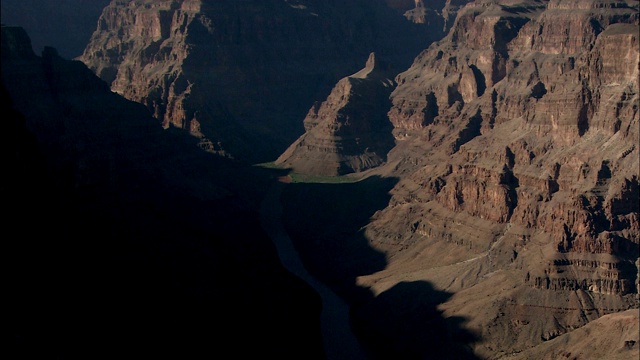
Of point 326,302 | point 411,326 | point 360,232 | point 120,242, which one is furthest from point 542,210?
point 120,242

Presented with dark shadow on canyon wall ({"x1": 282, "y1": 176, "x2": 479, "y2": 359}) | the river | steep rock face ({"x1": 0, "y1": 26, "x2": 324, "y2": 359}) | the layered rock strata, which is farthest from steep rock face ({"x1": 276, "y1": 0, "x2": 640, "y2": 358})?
steep rock face ({"x1": 0, "y1": 26, "x2": 324, "y2": 359})

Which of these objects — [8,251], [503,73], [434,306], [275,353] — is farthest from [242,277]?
[503,73]

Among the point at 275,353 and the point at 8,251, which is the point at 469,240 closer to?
the point at 275,353

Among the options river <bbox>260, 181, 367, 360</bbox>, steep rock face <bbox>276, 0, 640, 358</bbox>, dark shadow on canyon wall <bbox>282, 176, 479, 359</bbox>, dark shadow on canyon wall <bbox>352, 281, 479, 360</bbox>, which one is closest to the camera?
steep rock face <bbox>276, 0, 640, 358</bbox>

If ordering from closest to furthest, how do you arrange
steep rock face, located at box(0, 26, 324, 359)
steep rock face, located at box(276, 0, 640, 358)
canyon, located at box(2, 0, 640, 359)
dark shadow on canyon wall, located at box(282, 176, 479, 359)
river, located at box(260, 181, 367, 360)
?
1. steep rock face, located at box(0, 26, 324, 359)
2. canyon, located at box(2, 0, 640, 359)
3. steep rock face, located at box(276, 0, 640, 358)
4. dark shadow on canyon wall, located at box(282, 176, 479, 359)
5. river, located at box(260, 181, 367, 360)

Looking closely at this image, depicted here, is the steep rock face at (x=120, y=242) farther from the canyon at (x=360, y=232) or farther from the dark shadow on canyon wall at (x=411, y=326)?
the dark shadow on canyon wall at (x=411, y=326)

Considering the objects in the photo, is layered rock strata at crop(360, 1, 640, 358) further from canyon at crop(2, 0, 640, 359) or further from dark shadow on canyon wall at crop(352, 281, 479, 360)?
dark shadow on canyon wall at crop(352, 281, 479, 360)

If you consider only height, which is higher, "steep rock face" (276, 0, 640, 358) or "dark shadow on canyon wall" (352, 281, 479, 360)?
"steep rock face" (276, 0, 640, 358)
